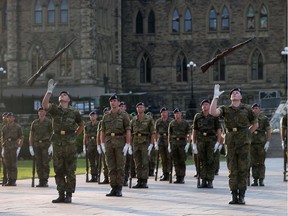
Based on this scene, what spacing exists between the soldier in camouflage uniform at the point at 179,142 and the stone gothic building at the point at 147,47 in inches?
1510

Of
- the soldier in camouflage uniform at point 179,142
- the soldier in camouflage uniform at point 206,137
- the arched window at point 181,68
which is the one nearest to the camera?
the soldier in camouflage uniform at point 206,137

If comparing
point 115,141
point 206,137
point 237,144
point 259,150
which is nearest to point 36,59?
point 259,150

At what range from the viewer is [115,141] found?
19.7 meters

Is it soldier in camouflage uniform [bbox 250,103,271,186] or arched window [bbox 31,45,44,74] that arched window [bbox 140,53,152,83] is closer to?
arched window [bbox 31,45,44,74]

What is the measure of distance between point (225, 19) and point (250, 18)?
76.5 inches

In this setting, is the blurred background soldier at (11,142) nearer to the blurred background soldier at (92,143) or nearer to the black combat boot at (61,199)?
the blurred background soldier at (92,143)

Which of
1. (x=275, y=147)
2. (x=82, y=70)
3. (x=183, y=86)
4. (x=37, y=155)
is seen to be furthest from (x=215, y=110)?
(x=183, y=86)

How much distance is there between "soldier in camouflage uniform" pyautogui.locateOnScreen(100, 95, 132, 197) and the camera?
19609 millimetres

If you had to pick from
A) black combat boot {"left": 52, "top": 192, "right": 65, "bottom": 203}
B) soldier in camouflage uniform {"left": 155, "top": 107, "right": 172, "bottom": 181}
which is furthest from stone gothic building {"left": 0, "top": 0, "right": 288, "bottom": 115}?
black combat boot {"left": 52, "top": 192, "right": 65, "bottom": 203}

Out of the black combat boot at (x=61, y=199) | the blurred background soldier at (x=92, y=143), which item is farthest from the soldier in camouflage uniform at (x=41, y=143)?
the black combat boot at (x=61, y=199)

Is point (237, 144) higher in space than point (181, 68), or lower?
lower

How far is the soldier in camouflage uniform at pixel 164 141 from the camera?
1030 inches

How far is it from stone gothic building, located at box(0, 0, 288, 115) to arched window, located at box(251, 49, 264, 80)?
77mm

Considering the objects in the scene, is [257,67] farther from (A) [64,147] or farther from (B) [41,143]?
(A) [64,147]
